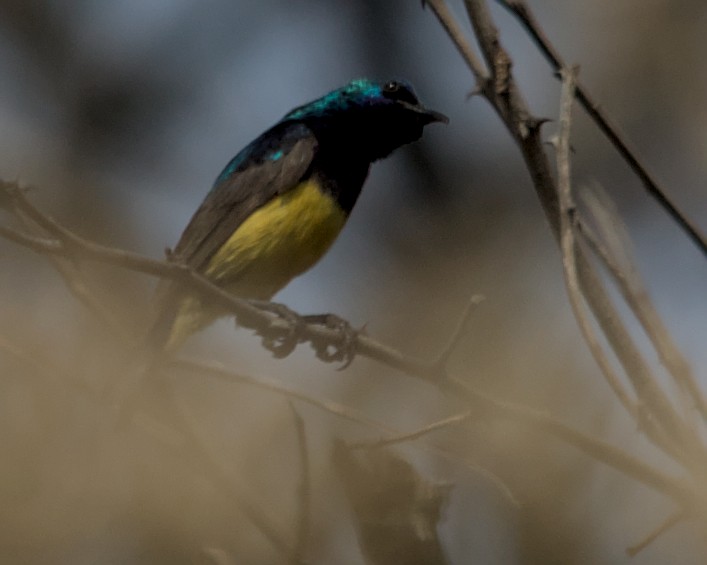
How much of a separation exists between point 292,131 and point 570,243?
3344 millimetres

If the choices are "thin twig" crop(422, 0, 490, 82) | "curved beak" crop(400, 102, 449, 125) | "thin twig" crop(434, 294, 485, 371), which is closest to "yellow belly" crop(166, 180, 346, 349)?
"curved beak" crop(400, 102, 449, 125)

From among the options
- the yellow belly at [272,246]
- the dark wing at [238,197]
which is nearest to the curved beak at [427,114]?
the dark wing at [238,197]

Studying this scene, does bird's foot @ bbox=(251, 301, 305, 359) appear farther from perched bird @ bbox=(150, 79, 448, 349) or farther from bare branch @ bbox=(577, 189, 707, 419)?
bare branch @ bbox=(577, 189, 707, 419)

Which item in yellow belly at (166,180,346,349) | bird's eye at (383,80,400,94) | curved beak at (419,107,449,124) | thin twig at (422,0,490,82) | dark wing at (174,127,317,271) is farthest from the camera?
bird's eye at (383,80,400,94)

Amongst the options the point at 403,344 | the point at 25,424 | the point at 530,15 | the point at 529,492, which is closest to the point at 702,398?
the point at 530,15

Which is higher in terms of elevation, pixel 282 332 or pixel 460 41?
pixel 460 41

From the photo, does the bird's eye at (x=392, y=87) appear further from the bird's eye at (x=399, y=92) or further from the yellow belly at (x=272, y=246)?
the yellow belly at (x=272, y=246)

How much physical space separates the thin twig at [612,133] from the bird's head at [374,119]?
2.93 metres

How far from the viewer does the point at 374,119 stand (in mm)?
5230

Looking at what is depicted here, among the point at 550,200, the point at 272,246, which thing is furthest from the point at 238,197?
the point at 550,200

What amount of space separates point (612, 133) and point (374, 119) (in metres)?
3.28

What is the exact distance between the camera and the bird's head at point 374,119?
16.9 feet

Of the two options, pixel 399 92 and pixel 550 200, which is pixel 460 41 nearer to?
pixel 550 200

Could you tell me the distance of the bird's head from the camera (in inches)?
203
